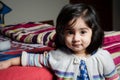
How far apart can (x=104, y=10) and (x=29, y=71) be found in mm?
3123

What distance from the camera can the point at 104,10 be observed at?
150 inches

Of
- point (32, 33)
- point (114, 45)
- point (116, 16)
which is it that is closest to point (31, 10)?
point (32, 33)

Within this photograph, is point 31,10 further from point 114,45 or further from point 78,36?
point 78,36

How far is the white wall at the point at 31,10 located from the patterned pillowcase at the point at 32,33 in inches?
38.8

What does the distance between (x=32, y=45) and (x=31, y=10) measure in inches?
64.3

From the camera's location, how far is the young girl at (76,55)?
92 cm


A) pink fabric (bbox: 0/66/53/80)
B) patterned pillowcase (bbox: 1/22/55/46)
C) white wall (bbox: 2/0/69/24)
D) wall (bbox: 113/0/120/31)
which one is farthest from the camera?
wall (bbox: 113/0/120/31)

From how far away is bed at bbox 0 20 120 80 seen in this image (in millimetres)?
863

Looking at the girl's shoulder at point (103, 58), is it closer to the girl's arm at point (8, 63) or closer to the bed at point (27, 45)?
the bed at point (27, 45)

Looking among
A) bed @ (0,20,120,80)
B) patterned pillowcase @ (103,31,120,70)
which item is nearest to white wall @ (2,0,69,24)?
bed @ (0,20,120,80)

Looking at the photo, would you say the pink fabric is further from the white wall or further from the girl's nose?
the white wall

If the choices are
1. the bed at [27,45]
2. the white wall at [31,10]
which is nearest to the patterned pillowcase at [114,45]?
the bed at [27,45]

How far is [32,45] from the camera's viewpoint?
1.50m

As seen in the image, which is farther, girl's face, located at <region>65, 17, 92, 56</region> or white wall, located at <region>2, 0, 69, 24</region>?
white wall, located at <region>2, 0, 69, 24</region>
